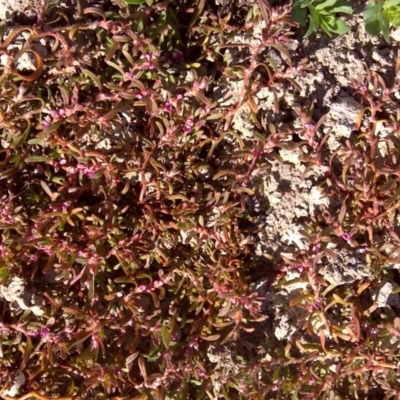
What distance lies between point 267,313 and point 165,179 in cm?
83

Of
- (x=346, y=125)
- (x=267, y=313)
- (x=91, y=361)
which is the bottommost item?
(x=91, y=361)

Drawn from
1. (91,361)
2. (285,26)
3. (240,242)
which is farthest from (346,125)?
(91,361)

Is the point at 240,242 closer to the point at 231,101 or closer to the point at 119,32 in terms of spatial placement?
the point at 231,101

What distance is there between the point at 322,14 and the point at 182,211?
1136 millimetres

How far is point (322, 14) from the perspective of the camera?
9.26 feet

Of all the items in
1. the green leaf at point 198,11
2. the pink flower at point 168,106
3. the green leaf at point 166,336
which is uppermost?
the green leaf at point 198,11

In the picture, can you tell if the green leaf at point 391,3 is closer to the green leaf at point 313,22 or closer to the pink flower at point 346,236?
the green leaf at point 313,22

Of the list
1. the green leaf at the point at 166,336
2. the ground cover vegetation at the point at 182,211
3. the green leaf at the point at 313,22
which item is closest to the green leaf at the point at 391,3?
the ground cover vegetation at the point at 182,211

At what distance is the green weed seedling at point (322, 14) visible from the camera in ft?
9.09

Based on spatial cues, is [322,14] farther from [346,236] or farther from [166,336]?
[166,336]

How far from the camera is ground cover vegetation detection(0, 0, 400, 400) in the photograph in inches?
108

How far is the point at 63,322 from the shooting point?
9.32 feet

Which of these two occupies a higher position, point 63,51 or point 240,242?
point 63,51

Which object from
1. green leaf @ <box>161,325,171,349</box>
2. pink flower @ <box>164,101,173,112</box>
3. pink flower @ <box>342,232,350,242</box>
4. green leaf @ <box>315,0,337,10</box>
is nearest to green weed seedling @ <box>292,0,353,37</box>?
green leaf @ <box>315,0,337,10</box>
